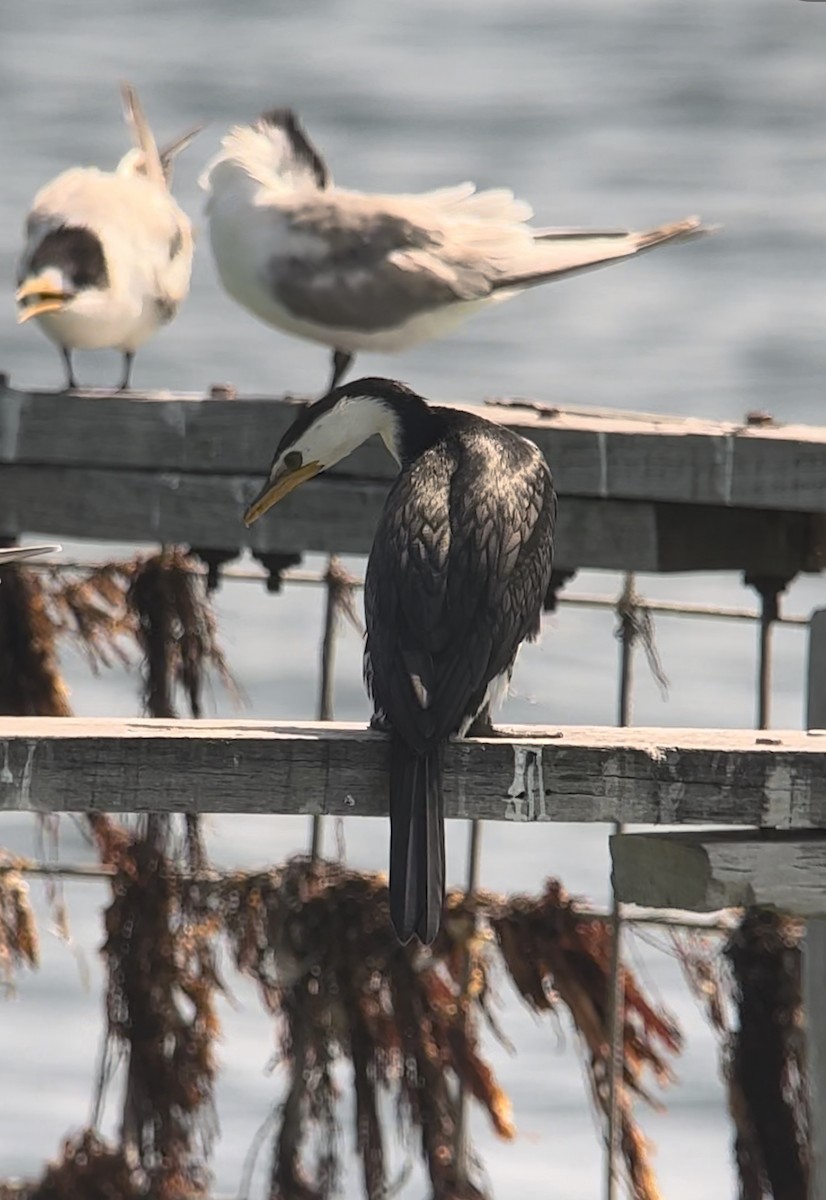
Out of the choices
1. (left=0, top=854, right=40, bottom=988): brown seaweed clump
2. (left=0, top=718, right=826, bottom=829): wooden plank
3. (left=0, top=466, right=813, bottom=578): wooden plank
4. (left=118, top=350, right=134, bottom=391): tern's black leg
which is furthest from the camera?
(left=118, top=350, right=134, bottom=391): tern's black leg

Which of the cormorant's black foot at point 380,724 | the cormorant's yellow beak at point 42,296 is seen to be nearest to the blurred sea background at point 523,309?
the cormorant's yellow beak at point 42,296

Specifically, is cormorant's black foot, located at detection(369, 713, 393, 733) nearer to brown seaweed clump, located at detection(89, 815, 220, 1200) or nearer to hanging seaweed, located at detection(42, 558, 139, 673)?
brown seaweed clump, located at detection(89, 815, 220, 1200)

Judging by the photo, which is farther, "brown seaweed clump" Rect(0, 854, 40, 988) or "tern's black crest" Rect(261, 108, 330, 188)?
"tern's black crest" Rect(261, 108, 330, 188)

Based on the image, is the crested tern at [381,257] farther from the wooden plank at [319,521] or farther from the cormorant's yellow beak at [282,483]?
the cormorant's yellow beak at [282,483]

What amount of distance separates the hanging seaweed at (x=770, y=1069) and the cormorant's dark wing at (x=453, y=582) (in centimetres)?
175

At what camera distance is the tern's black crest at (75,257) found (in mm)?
7086

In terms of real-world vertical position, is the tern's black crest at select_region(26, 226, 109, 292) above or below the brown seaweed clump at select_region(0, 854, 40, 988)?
above

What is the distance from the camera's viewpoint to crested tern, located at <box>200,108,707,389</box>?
269 inches

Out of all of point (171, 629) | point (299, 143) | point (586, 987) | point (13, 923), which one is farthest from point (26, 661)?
point (299, 143)

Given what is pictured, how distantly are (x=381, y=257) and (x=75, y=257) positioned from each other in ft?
2.60

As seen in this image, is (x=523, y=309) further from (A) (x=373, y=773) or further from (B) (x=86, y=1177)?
(A) (x=373, y=773)

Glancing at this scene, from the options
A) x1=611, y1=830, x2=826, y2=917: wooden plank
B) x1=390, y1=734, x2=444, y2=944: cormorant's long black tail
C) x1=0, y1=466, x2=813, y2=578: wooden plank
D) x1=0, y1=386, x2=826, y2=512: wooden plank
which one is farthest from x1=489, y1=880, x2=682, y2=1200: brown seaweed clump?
x1=390, y1=734, x2=444, y2=944: cormorant's long black tail

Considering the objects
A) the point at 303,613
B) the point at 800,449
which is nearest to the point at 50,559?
the point at 800,449

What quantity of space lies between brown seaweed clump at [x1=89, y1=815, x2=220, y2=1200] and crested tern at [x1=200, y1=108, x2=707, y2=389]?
1321 mm
